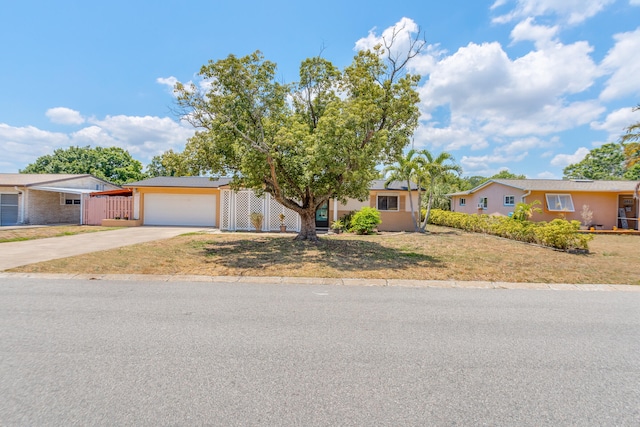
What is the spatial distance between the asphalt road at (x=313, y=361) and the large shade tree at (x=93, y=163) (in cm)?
4011

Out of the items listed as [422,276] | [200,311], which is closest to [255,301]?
[200,311]

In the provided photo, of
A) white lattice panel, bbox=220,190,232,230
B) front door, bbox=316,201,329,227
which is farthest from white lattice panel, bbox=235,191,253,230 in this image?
front door, bbox=316,201,329,227

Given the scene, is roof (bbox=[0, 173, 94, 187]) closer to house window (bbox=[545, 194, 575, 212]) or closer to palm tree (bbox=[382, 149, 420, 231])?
palm tree (bbox=[382, 149, 420, 231])

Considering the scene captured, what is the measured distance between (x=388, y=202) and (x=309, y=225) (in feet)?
28.2

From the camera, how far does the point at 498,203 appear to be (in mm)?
23406

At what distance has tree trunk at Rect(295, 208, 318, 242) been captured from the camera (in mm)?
12953

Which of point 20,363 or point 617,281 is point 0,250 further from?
point 617,281

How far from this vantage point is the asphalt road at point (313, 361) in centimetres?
260

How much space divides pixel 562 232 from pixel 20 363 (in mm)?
14428

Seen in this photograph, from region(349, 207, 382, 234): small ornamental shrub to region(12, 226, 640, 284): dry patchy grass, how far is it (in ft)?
13.4

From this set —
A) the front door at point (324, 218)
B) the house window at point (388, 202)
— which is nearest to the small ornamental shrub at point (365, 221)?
the front door at point (324, 218)

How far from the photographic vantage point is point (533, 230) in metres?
13.6

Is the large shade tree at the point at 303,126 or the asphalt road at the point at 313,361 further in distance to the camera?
the large shade tree at the point at 303,126

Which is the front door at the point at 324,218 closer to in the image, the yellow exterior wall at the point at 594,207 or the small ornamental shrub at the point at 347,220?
the small ornamental shrub at the point at 347,220
